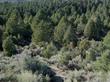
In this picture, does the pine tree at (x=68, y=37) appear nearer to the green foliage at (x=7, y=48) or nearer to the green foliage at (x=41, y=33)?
the green foliage at (x=41, y=33)

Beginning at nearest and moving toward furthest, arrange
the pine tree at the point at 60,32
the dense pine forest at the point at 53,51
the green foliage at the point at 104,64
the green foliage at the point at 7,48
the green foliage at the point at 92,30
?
the dense pine forest at the point at 53,51 < the green foliage at the point at 104,64 < the green foliage at the point at 7,48 < the pine tree at the point at 60,32 < the green foliage at the point at 92,30

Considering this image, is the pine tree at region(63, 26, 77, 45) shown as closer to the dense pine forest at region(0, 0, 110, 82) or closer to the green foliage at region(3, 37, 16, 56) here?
the dense pine forest at region(0, 0, 110, 82)

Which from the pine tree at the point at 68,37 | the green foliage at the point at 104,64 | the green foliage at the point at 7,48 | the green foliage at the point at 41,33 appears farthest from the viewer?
the pine tree at the point at 68,37

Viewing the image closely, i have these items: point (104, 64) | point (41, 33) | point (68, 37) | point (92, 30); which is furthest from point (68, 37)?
point (104, 64)

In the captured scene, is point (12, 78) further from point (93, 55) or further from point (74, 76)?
point (93, 55)

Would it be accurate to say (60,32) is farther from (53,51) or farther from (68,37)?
(53,51)

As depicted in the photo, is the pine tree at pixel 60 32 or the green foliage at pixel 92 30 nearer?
the pine tree at pixel 60 32

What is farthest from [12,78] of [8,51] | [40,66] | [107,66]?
[8,51]

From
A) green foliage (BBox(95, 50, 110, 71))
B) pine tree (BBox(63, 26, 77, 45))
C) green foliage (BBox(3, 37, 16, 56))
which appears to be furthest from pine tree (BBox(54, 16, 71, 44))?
green foliage (BBox(95, 50, 110, 71))

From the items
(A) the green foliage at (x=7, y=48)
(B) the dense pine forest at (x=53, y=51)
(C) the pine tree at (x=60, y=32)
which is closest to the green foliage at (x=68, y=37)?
(B) the dense pine forest at (x=53, y=51)
